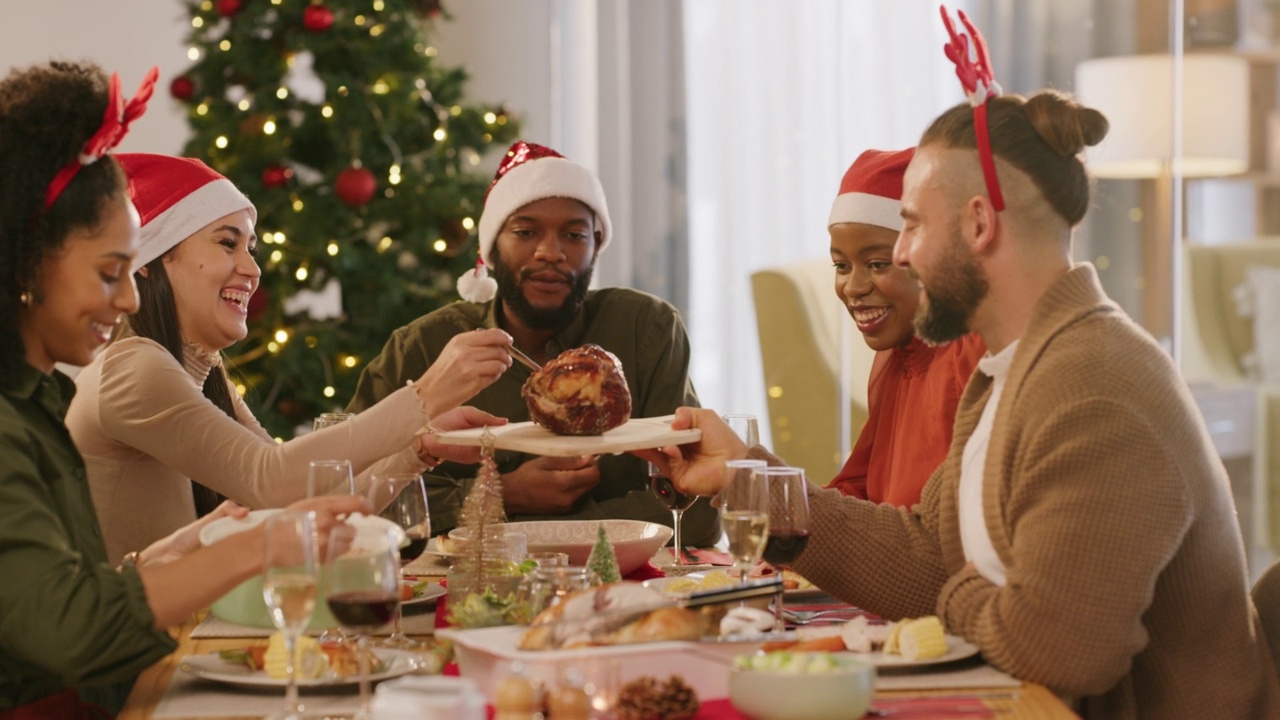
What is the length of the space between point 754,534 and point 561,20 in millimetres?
4463

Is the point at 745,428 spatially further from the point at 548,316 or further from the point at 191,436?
the point at 548,316

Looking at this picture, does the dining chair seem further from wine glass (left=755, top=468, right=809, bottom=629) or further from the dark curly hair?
the dark curly hair

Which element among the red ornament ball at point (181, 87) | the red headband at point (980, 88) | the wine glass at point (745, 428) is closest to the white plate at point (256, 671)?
the wine glass at point (745, 428)

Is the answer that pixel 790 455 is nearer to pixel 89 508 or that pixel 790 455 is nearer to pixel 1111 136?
pixel 1111 136

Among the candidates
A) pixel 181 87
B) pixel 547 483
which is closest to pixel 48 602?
pixel 547 483

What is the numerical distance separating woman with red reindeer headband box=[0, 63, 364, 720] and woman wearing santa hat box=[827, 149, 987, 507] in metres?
1.23

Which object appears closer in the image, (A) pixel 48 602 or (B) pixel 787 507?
(A) pixel 48 602

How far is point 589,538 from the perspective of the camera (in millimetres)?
2314

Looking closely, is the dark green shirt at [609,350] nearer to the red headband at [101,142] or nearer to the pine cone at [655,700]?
the red headband at [101,142]

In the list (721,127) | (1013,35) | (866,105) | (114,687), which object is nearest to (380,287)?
(721,127)

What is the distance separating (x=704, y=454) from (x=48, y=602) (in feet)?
3.48

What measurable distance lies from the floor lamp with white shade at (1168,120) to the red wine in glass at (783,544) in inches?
121

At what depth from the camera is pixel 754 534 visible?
1699mm

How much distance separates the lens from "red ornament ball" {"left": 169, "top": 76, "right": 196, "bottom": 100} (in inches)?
193
